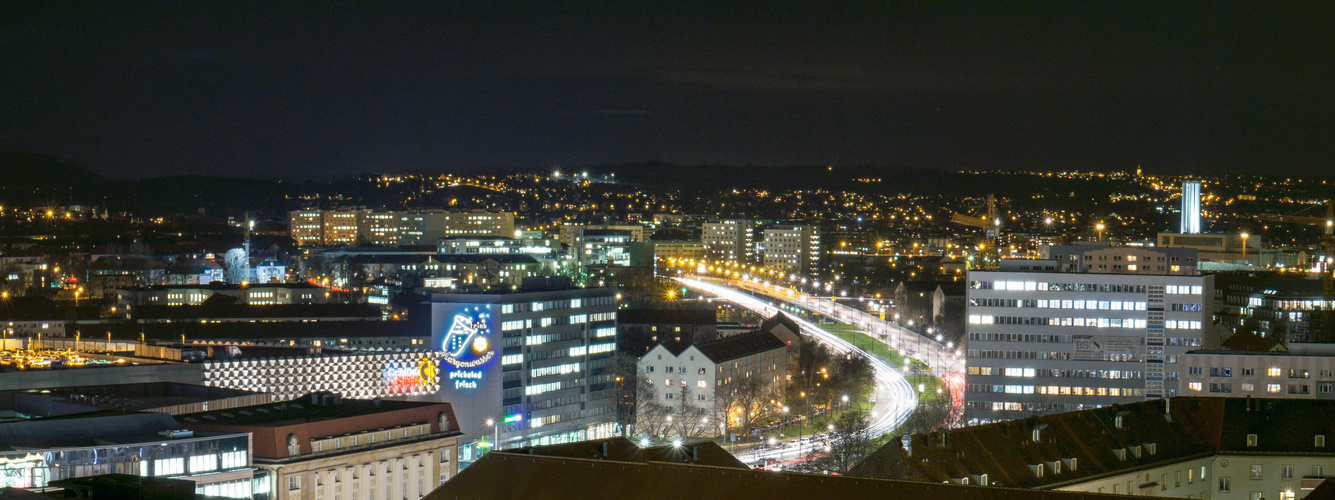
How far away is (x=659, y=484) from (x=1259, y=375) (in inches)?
968

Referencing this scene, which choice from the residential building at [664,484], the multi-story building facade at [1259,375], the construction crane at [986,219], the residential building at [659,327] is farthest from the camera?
the construction crane at [986,219]

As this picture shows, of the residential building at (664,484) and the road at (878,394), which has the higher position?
the residential building at (664,484)

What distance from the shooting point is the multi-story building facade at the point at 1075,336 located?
44.0 metres

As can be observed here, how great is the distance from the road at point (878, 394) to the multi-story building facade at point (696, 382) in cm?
369

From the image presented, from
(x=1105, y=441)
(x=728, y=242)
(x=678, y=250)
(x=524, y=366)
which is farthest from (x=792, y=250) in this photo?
(x=1105, y=441)

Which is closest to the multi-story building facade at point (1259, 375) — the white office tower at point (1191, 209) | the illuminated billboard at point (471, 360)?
the illuminated billboard at point (471, 360)

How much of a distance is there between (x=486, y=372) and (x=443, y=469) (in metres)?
11.7

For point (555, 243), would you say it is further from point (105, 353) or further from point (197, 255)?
point (105, 353)

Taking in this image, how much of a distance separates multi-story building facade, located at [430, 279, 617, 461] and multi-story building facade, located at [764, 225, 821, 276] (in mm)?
68882

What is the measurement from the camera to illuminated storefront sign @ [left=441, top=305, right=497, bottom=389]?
4572 centimetres

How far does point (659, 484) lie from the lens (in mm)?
18828

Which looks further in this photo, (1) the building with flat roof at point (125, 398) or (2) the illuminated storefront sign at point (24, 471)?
(1) the building with flat roof at point (125, 398)

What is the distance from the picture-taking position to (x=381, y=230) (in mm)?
142875

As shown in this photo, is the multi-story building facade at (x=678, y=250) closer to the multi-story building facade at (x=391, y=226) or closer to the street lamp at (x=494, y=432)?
the multi-story building facade at (x=391, y=226)
